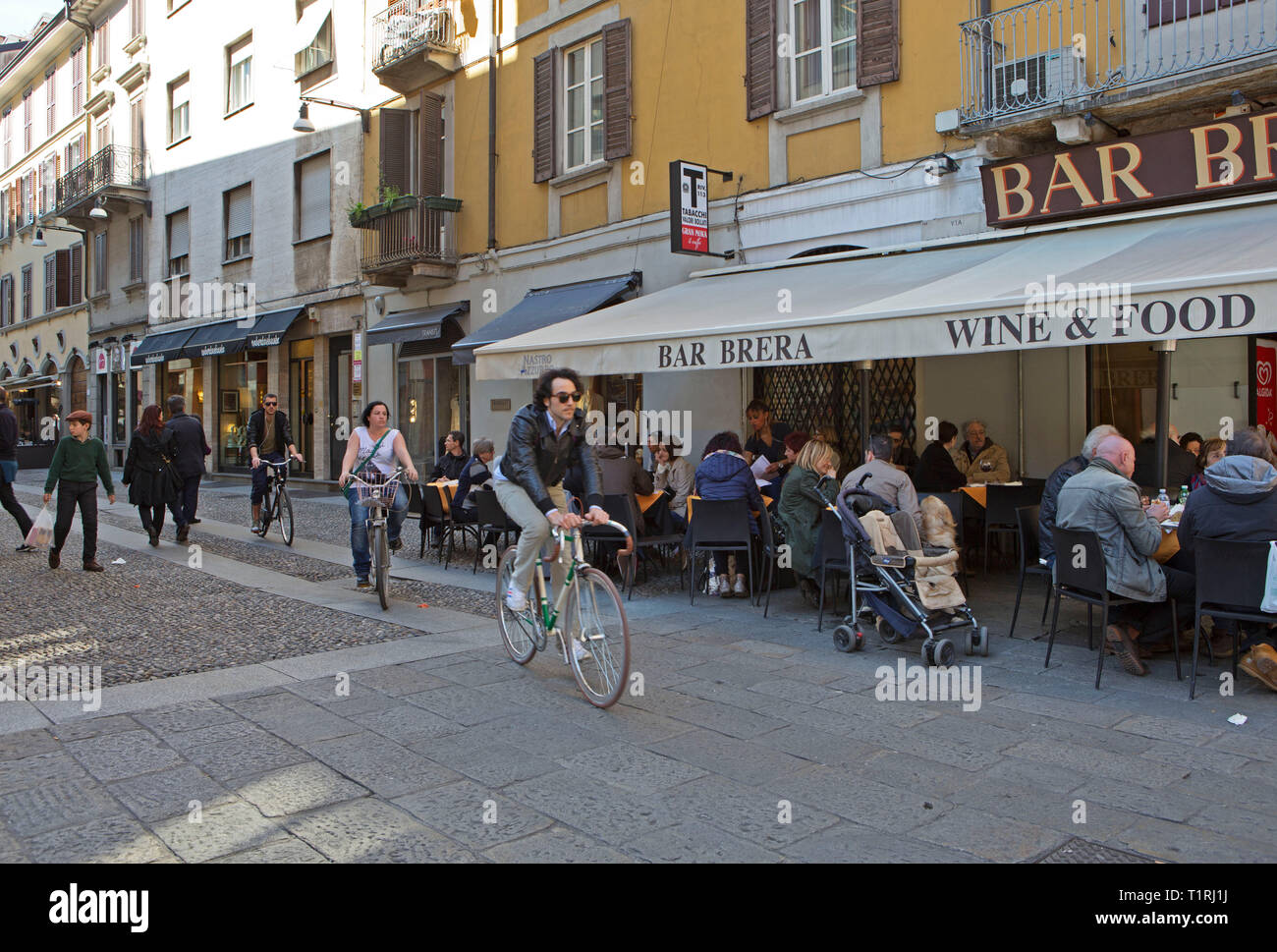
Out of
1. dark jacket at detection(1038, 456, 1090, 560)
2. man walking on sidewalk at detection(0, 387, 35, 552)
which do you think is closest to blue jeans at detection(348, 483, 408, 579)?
man walking on sidewalk at detection(0, 387, 35, 552)

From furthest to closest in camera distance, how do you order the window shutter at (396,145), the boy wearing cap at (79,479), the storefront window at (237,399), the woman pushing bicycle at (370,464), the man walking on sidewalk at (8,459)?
the storefront window at (237,399) → the window shutter at (396,145) → the man walking on sidewalk at (8,459) → the boy wearing cap at (79,479) → the woman pushing bicycle at (370,464)

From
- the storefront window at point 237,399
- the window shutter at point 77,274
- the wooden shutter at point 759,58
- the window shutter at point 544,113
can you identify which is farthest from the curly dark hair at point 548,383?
the window shutter at point 77,274

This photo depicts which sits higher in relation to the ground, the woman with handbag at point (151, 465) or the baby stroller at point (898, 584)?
the woman with handbag at point (151, 465)

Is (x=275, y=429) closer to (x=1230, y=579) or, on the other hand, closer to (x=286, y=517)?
(x=286, y=517)

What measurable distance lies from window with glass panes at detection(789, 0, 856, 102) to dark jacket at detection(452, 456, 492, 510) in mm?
5383

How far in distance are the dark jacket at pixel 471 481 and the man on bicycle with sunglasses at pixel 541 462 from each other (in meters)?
4.29

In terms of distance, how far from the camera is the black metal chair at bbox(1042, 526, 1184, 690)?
5.63m

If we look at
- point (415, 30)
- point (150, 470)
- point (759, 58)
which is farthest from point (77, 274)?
point (759, 58)

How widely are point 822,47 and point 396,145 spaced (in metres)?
8.73

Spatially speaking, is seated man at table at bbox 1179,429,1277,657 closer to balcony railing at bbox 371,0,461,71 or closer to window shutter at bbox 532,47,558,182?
window shutter at bbox 532,47,558,182

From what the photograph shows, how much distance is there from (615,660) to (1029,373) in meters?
7.22

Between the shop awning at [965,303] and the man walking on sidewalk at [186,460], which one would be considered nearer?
the shop awning at [965,303]

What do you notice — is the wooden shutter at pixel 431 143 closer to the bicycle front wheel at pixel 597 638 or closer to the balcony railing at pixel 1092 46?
the balcony railing at pixel 1092 46

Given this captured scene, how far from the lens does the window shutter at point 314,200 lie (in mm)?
19297
